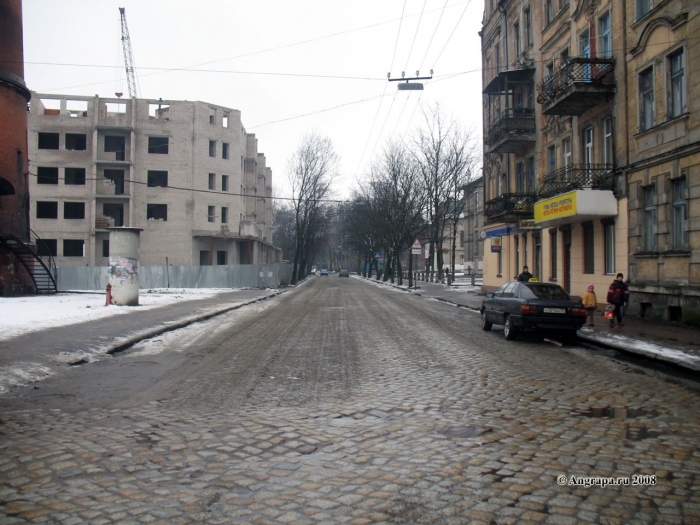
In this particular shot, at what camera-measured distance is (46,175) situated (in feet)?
166

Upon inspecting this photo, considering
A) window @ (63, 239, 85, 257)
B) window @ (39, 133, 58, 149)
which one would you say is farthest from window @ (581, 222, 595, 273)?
window @ (39, 133, 58, 149)

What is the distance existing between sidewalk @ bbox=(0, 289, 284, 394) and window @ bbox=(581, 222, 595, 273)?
14717 millimetres

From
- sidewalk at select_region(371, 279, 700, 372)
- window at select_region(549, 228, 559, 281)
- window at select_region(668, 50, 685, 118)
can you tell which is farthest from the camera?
window at select_region(549, 228, 559, 281)

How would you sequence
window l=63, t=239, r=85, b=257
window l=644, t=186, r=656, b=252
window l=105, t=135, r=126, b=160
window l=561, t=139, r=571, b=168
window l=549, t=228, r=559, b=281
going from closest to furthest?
window l=644, t=186, r=656, b=252
window l=561, t=139, r=571, b=168
window l=549, t=228, r=559, b=281
window l=63, t=239, r=85, b=257
window l=105, t=135, r=126, b=160

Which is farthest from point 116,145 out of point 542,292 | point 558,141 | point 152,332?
point 542,292

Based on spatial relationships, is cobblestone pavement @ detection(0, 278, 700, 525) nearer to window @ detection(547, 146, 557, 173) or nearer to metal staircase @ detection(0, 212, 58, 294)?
window @ detection(547, 146, 557, 173)

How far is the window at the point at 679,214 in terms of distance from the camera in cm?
1611

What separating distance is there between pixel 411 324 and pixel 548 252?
1220cm

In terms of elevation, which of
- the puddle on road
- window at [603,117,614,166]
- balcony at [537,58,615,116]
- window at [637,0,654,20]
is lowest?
the puddle on road

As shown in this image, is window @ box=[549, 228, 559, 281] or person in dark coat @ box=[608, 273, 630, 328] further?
window @ box=[549, 228, 559, 281]

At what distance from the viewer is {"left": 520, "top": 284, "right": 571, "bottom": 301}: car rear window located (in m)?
13.9

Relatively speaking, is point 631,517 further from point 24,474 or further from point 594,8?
point 594,8

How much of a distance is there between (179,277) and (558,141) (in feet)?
93.5

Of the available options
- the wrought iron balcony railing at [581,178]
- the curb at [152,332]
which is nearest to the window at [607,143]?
the wrought iron balcony railing at [581,178]
